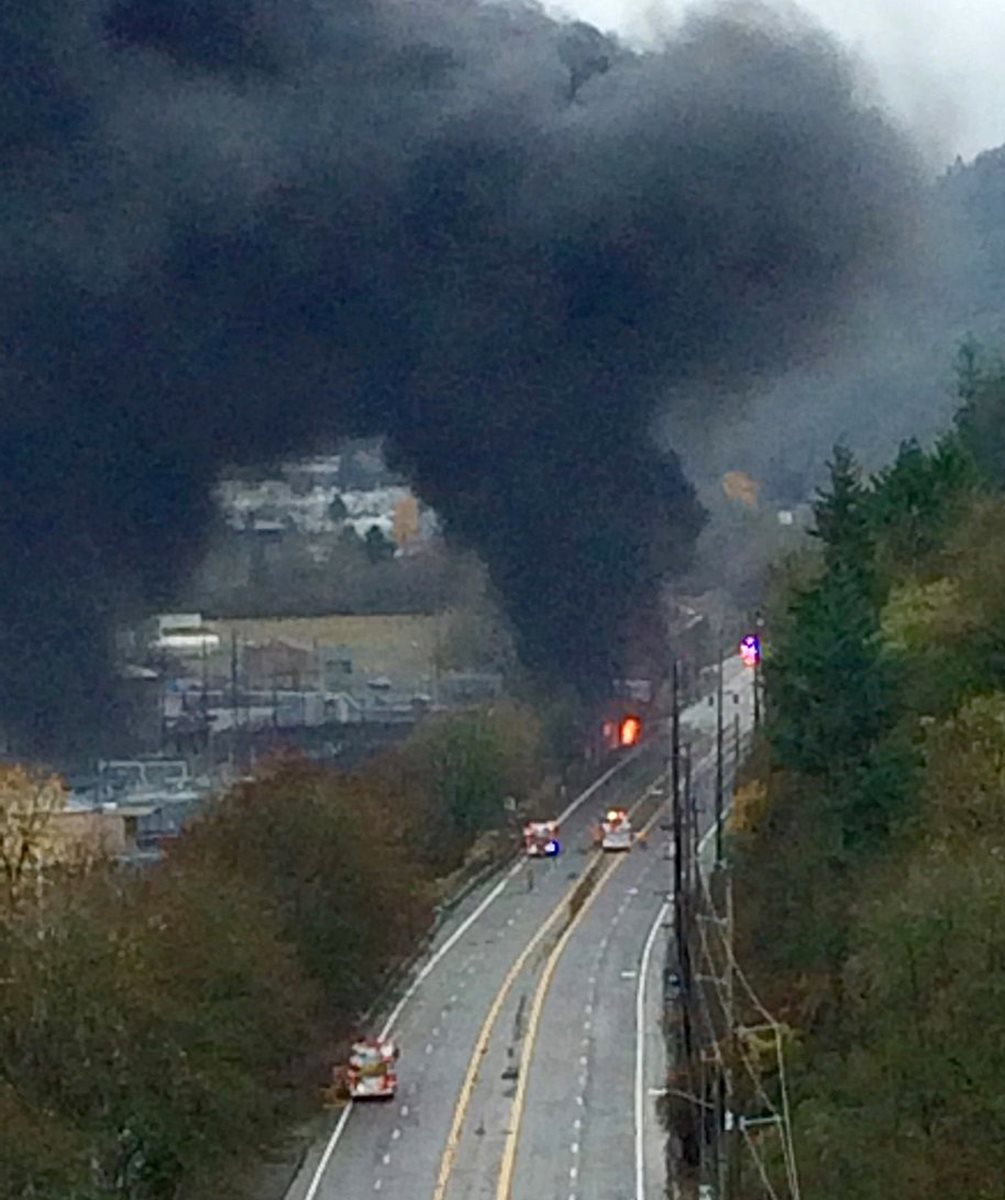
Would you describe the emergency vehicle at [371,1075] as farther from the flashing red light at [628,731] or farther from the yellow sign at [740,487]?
the yellow sign at [740,487]

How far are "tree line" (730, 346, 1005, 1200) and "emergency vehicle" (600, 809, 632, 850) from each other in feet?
10.0

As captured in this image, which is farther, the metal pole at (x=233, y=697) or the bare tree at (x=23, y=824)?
the metal pole at (x=233, y=697)

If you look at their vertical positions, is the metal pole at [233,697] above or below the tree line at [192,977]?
above

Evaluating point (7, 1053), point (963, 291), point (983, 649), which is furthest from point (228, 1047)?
point (963, 291)

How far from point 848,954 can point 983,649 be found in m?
5.49

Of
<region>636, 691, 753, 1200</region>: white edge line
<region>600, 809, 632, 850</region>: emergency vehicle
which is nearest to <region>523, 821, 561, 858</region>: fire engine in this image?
<region>600, 809, 632, 850</region>: emergency vehicle

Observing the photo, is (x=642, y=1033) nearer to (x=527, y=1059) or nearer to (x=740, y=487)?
(x=527, y=1059)

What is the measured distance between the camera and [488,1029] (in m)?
25.0

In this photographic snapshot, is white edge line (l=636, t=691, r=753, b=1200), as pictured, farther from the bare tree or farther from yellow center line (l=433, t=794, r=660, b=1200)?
the bare tree

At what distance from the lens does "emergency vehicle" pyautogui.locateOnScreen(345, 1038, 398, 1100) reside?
22.3 m

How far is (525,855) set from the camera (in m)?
36.1

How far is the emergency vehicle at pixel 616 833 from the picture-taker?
3572 centimetres

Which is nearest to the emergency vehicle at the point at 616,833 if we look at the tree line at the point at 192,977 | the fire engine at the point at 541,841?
the fire engine at the point at 541,841

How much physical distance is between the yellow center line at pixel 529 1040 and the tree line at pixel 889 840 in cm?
201
